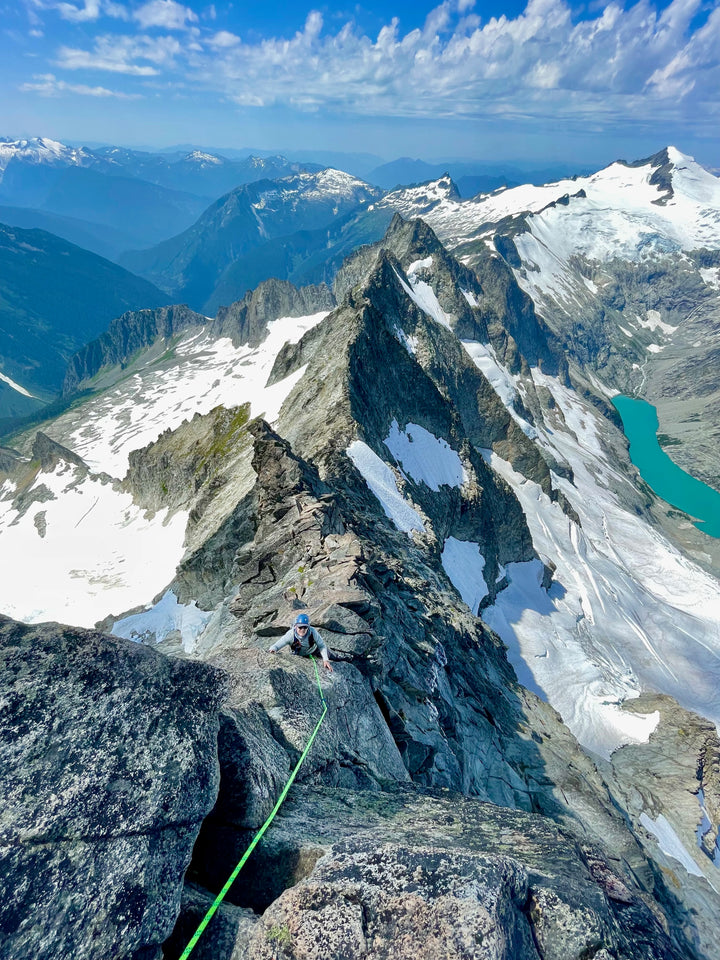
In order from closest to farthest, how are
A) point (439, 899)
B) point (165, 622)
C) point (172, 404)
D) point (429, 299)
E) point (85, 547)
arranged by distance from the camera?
point (439, 899), point (165, 622), point (85, 547), point (429, 299), point (172, 404)

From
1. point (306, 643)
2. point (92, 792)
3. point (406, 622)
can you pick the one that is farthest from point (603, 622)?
point (92, 792)

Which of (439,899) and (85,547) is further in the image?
(85,547)

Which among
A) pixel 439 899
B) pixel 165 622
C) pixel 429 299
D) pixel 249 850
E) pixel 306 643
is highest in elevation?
pixel 249 850

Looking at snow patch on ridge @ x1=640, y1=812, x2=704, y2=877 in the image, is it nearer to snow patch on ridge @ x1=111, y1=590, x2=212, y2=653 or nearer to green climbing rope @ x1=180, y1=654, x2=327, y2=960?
snow patch on ridge @ x1=111, y1=590, x2=212, y2=653

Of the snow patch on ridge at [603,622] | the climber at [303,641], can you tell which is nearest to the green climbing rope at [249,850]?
the climber at [303,641]

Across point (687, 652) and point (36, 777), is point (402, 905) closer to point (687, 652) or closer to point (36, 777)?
point (36, 777)

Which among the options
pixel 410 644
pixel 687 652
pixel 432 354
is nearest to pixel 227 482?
pixel 410 644

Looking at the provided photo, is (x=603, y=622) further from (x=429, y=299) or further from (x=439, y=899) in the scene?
(x=429, y=299)
